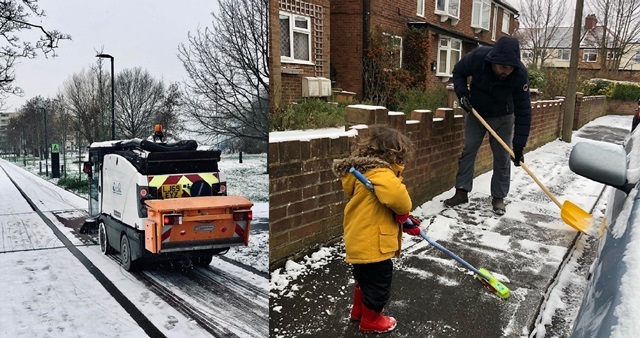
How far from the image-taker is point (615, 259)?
59.2 inches

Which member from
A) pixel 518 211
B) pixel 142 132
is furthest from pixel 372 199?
pixel 518 211

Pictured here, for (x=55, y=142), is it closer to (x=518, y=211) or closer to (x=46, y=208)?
(x=46, y=208)

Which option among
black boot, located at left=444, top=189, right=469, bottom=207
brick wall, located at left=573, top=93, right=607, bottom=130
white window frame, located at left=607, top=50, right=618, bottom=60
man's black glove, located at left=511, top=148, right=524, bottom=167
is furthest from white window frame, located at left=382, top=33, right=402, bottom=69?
brick wall, located at left=573, top=93, right=607, bottom=130

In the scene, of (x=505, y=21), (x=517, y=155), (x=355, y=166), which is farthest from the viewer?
(x=517, y=155)

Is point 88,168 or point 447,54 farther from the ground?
point 447,54

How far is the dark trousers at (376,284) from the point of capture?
7.38 ft

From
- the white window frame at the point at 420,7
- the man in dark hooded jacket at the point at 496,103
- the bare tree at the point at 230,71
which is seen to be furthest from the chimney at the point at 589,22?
the bare tree at the point at 230,71

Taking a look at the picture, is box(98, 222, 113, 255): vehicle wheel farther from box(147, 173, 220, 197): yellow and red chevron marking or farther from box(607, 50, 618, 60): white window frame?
box(607, 50, 618, 60): white window frame

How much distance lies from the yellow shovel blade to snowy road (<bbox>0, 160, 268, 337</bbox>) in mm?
3511

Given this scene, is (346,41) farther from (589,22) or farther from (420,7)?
(589,22)

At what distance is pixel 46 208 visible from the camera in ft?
3.01

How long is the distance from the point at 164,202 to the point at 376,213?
1219 mm

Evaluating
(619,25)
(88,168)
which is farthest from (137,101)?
(619,25)

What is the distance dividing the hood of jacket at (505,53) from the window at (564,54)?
9.05ft
